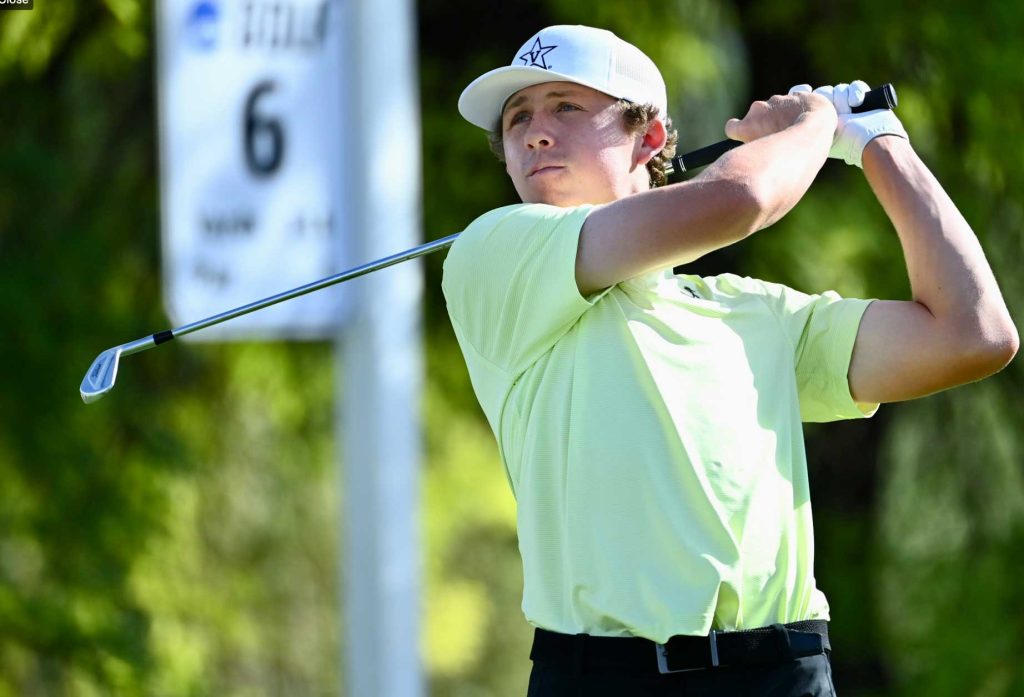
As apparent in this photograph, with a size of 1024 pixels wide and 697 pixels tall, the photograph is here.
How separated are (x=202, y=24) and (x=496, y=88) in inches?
72.1

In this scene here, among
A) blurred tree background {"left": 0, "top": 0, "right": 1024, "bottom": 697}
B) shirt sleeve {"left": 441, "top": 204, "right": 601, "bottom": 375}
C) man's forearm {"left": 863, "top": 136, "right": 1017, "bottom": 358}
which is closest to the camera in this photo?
shirt sleeve {"left": 441, "top": 204, "right": 601, "bottom": 375}

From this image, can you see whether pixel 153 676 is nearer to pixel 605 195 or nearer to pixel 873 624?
pixel 873 624

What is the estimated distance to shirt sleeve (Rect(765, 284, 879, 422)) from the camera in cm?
265

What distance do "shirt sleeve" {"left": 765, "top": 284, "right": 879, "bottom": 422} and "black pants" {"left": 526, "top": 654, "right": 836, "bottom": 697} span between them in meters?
0.45

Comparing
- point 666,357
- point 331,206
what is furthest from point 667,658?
point 331,206

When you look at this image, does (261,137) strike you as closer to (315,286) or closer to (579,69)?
(315,286)

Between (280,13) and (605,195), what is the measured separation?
2009 mm

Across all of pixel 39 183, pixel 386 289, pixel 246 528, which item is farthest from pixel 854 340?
pixel 246 528

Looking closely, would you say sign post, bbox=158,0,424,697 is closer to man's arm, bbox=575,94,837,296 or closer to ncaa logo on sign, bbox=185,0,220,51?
ncaa logo on sign, bbox=185,0,220,51

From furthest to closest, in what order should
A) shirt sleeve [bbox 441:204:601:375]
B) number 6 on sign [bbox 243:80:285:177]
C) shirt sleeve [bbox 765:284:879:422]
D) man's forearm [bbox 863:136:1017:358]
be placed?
number 6 on sign [bbox 243:80:285:177], shirt sleeve [bbox 765:284:879:422], man's forearm [bbox 863:136:1017:358], shirt sleeve [bbox 441:204:601:375]

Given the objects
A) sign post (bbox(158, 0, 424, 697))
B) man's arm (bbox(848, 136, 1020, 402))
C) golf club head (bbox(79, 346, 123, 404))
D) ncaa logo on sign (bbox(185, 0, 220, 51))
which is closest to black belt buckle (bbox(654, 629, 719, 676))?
man's arm (bbox(848, 136, 1020, 402))

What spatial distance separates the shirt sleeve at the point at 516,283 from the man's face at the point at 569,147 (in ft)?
0.33

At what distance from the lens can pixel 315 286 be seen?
2809mm

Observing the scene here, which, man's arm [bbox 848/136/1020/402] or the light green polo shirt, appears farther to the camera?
man's arm [bbox 848/136/1020/402]
